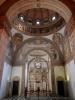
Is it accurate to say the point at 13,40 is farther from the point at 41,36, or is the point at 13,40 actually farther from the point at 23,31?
the point at 41,36

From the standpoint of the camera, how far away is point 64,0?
253 inches

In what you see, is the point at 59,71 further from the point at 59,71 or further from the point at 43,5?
the point at 43,5

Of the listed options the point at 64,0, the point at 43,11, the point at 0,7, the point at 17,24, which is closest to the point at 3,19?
the point at 0,7

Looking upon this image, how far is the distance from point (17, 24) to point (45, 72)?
11.9 metres

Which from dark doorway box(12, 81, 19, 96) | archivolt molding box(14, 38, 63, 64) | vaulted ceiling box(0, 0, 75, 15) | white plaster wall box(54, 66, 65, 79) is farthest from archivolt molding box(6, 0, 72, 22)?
dark doorway box(12, 81, 19, 96)

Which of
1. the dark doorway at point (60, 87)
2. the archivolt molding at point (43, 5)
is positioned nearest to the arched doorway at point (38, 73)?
the dark doorway at point (60, 87)

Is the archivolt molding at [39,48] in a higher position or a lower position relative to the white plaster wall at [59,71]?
higher

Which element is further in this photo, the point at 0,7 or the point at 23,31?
the point at 23,31

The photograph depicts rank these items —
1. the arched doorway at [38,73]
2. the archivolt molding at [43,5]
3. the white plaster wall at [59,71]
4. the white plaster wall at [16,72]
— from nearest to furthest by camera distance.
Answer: the archivolt molding at [43,5], the white plaster wall at [59,71], the white plaster wall at [16,72], the arched doorway at [38,73]

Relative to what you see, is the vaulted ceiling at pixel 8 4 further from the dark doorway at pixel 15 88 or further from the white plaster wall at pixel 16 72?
the dark doorway at pixel 15 88

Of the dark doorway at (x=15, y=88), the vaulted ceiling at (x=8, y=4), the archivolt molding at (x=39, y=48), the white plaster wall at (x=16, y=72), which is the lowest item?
the dark doorway at (x=15, y=88)

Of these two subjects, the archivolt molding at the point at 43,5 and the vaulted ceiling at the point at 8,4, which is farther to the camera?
the archivolt molding at the point at 43,5

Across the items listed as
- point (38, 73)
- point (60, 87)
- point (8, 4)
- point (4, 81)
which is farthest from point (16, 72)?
point (8, 4)

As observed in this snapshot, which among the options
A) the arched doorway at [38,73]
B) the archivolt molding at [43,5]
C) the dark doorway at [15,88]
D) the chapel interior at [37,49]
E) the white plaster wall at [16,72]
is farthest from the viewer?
the arched doorway at [38,73]
